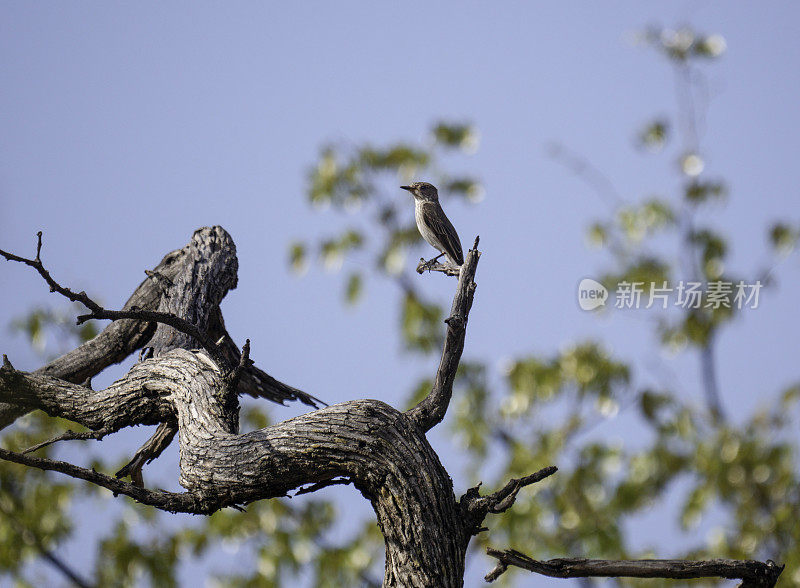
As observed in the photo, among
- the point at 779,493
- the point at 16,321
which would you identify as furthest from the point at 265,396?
the point at 779,493

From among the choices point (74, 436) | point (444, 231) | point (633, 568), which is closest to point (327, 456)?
point (633, 568)

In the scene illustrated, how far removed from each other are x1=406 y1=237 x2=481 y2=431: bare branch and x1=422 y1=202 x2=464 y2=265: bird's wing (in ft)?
6.80

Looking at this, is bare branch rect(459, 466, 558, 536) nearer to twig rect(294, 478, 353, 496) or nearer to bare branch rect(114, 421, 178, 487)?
twig rect(294, 478, 353, 496)

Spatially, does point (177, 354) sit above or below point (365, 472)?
above

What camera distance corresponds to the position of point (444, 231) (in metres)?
6.39

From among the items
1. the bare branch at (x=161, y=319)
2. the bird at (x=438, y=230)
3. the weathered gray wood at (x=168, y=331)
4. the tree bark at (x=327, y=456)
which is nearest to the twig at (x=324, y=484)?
the tree bark at (x=327, y=456)

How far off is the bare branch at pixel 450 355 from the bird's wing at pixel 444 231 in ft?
6.80

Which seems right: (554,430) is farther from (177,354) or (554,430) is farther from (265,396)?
(177,354)

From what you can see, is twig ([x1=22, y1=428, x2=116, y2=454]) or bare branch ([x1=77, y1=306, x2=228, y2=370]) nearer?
bare branch ([x1=77, y1=306, x2=228, y2=370])

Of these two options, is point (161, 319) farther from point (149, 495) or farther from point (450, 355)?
point (450, 355)

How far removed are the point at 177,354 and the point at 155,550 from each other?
6.23 meters

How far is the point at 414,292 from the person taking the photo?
10.8m

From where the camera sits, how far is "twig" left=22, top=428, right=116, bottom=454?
3.94 m

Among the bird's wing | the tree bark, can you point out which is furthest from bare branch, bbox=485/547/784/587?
the bird's wing
